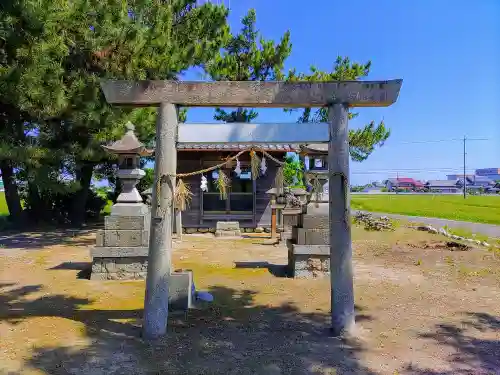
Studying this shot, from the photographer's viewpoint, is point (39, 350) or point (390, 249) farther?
point (390, 249)

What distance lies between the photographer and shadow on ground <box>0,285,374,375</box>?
358 cm

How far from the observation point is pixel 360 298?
6.04 metres

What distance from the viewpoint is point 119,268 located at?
724 cm

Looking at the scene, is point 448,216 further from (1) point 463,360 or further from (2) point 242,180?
(1) point 463,360

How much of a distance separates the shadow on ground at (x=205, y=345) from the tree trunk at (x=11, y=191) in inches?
374

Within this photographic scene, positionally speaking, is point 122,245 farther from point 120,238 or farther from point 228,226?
point 228,226

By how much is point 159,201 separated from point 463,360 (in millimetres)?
3735

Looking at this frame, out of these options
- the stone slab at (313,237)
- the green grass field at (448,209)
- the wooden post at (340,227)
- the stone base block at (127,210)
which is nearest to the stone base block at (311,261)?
the stone slab at (313,237)

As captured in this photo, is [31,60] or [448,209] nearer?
[31,60]

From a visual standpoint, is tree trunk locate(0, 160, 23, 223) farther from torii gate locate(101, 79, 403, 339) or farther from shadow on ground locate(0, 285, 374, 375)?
torii gate locate(101, 79, 403, 339)

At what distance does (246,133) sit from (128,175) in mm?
3894

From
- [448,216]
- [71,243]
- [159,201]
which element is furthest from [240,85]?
[448,216]

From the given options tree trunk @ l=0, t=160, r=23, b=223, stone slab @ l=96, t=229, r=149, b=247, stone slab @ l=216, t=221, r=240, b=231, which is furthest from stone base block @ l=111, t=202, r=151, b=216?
tree trunk @ l=0, t=160, r=23, b=223

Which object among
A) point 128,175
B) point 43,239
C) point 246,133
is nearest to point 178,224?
point 43,239
